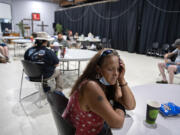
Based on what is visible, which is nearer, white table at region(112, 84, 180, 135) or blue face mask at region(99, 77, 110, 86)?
white table at region(112, 84, 180, 135)

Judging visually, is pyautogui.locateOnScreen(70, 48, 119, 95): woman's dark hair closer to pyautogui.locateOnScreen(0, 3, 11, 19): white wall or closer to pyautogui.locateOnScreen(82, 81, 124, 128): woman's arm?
pyautogui.locateOnScreen(82, 81, 124, 128): woman's arm

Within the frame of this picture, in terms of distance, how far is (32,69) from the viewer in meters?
2.23

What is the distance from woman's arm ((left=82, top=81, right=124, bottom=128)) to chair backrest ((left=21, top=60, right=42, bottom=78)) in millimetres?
1534

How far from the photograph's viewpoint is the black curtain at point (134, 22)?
257 inches

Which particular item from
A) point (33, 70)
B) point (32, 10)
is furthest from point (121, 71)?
point (32, 10)

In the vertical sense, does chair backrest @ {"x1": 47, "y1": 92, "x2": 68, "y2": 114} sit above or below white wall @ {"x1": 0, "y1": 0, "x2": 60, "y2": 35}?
below

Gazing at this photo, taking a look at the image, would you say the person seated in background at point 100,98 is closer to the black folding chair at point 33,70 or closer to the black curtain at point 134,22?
the black folding chair at point 33,70

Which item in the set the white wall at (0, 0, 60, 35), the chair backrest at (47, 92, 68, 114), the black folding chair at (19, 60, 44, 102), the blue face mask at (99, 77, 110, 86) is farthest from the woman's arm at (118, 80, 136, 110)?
the white wall at (0, 0, 60, 35)

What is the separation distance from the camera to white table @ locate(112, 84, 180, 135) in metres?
0.84

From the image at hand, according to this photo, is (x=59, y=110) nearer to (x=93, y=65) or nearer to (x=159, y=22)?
(x=93, y=65)

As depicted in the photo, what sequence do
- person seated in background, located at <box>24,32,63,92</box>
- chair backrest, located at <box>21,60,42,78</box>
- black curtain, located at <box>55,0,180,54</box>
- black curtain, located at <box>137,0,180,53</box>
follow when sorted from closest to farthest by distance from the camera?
1. chair backrest, located at <box>21,60,42,78</box>
2. person seated in background, located at <box>24,32,63,92</box>
3. black curtain, located at <box>137,0,180,53</box>
4. black curtain, located at <box>55,0,180,54</box>

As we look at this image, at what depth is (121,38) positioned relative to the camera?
8.62m

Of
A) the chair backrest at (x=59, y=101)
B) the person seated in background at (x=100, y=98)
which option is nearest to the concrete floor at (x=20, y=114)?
the chair backrest at (x=59, y=101)

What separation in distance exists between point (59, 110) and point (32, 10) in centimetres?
1384
